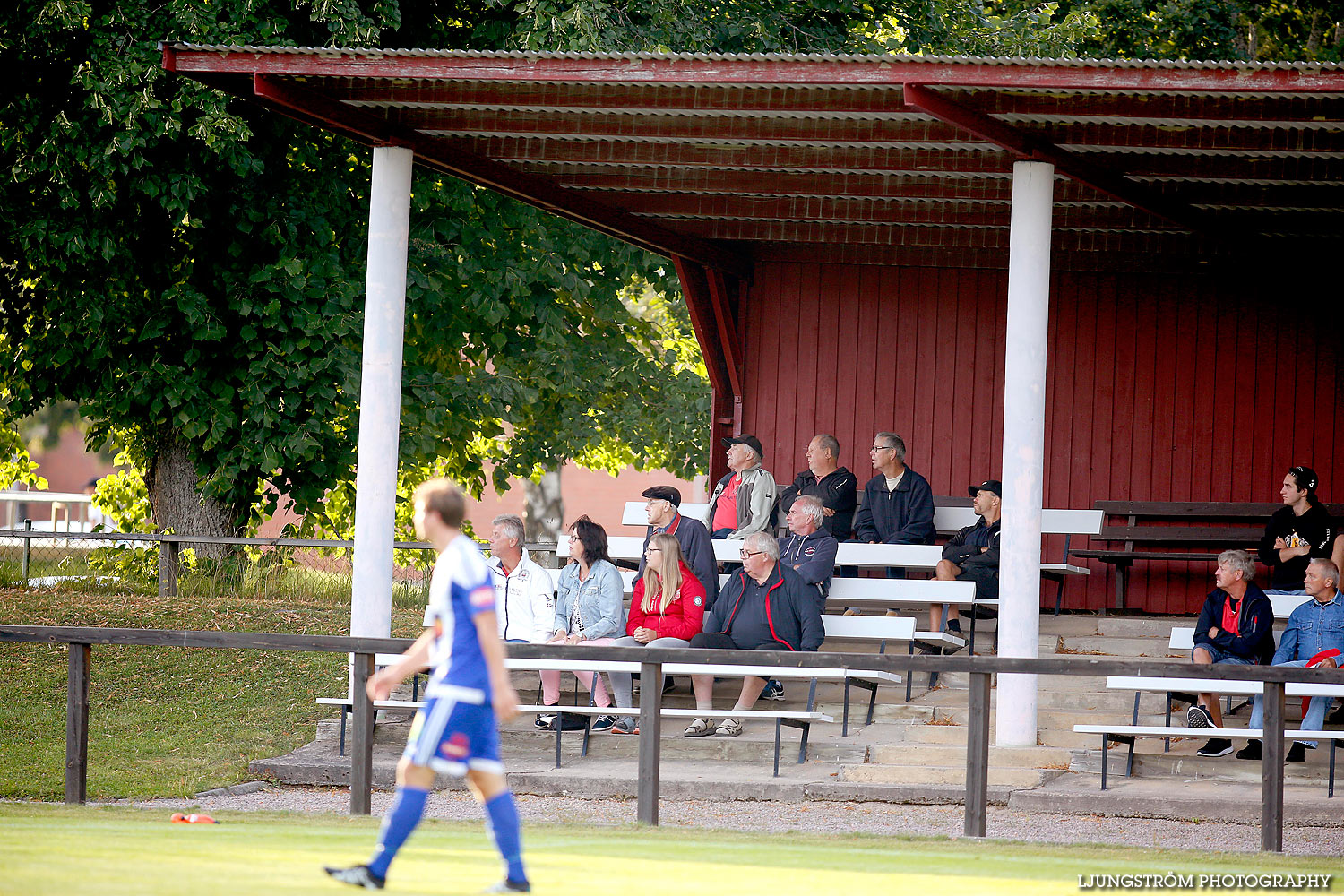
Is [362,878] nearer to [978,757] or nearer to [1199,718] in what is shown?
[978,757]

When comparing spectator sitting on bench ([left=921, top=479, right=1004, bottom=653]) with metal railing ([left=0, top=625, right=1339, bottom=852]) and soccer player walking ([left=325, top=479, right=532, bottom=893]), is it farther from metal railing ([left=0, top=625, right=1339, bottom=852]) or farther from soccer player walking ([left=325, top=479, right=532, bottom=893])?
soccer player walking ([left=325, top=479, right=532, bottom=893])

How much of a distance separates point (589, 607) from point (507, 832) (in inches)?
204

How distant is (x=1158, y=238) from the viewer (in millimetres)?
12969

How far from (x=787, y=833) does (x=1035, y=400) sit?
3.25 metres

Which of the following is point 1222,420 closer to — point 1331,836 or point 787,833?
point 1331,836

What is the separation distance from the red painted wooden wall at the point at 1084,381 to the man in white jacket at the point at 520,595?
443cm

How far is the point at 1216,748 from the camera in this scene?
9.48 metres

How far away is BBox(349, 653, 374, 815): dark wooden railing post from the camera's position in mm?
8133

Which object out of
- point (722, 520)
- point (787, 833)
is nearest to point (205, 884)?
point (787, 833)

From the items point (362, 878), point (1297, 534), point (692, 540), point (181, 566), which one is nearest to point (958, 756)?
point (692, 540)

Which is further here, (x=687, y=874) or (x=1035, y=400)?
(x=1035, y=400)

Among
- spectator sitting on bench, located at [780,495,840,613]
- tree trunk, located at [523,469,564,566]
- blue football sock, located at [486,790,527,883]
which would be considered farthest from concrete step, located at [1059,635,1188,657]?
tree trunk, located at [523,469,564,566]

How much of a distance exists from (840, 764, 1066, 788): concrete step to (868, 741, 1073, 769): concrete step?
0.11 m

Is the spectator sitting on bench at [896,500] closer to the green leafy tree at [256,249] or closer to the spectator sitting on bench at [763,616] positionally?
the spectator sitting on bench at [763,616]
